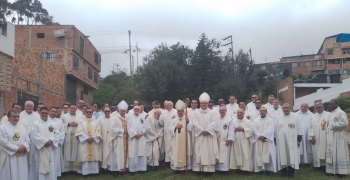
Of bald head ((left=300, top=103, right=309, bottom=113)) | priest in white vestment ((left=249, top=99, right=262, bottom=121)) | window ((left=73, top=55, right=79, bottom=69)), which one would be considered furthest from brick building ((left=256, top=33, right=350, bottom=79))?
priest in white vestment ((left=249, top=99, right=262, bottom=121))

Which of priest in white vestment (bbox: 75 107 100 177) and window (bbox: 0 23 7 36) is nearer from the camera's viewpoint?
priest in white vestment (bbox: 75 107 100 177)

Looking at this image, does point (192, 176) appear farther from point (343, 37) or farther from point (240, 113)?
point (343, 37)

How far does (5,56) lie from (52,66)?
8252 millimetres

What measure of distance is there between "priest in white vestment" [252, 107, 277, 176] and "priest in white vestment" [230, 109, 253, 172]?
0.15m

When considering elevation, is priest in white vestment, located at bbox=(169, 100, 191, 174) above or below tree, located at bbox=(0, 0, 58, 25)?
below

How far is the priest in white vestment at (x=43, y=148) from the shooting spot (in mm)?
9125

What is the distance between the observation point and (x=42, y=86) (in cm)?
2284

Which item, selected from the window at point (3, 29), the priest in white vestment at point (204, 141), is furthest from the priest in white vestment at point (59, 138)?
the window at point (3, 29)

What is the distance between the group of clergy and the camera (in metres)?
9.74

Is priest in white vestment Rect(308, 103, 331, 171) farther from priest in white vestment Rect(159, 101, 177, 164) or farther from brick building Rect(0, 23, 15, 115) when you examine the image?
brick building Rect(0, 23, 15, 115)

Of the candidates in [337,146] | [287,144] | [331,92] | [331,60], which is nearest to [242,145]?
[287,144]

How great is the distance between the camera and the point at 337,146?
10.1 metres

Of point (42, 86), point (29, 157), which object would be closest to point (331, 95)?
point (42, 86)

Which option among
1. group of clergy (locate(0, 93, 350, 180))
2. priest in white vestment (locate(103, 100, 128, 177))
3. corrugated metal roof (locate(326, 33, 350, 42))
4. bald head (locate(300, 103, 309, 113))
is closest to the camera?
group of clergy (locate(0, 93, 350, 180))
